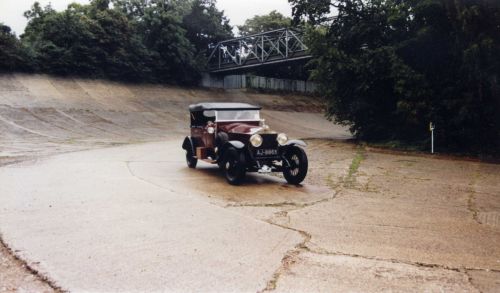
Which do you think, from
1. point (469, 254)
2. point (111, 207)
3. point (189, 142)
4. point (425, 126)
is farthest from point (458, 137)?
point (111, 207)

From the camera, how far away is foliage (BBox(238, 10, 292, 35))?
64.6m

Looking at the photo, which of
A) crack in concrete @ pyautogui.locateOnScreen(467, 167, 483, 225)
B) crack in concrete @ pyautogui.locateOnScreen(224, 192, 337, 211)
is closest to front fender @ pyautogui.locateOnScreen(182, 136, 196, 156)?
crack in concrete @ pyautogui.locateOnScreen(224, 192, 337, 211)

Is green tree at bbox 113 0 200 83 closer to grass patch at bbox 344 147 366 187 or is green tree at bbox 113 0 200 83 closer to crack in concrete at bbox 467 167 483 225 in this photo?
grass patch at bbox 344 147 366 187

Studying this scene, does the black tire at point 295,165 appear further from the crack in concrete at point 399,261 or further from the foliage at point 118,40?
Result: the foliage at point 118,40

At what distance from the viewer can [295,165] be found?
1116cm

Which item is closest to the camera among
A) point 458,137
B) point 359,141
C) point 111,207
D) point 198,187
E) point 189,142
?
point 111,207

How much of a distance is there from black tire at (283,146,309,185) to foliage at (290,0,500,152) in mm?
9506

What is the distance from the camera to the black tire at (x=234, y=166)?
10531mm

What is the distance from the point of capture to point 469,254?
5.72m

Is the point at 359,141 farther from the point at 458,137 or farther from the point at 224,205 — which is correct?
the point at 224,205

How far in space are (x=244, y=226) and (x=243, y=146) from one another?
4.06 m

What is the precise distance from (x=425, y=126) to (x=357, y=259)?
17.8 m

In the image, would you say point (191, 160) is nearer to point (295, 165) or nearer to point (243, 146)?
point (243, 146)

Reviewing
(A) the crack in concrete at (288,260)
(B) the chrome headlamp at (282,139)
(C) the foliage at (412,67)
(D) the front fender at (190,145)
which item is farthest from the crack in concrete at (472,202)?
(D) the front fender at (190,145)
